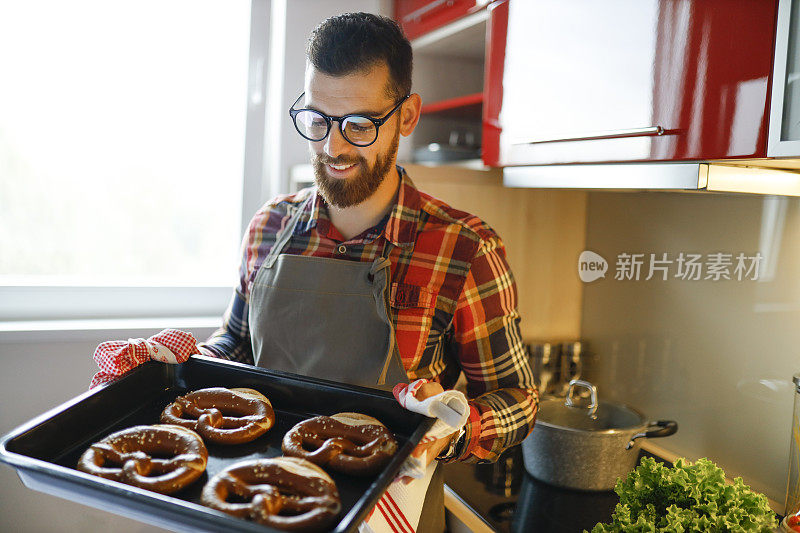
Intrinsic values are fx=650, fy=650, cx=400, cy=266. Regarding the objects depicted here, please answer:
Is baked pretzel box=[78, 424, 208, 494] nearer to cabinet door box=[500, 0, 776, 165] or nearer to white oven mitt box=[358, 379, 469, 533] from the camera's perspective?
white oven mitt box=[358, 379, 469, 533]

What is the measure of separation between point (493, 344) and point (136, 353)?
0.61 meters

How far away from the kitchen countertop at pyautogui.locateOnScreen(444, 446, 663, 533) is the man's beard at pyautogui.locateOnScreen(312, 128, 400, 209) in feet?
2.14

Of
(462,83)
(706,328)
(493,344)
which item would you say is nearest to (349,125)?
(493,344)

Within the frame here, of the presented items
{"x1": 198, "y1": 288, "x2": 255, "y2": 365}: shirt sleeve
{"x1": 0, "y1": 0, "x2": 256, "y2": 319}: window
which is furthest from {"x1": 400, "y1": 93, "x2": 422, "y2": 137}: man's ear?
{"x1": 0, "y1": 0, "x2": 256, "y2": 319}: window

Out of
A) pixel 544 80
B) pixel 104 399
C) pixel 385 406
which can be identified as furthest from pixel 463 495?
pixel 544 80

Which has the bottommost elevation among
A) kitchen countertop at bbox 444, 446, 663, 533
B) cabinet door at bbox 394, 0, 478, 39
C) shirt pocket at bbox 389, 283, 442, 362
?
kitchen countertop at bbox 444, 446, 663, 533

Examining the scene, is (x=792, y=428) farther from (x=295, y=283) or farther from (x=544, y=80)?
(x=295, y=283)

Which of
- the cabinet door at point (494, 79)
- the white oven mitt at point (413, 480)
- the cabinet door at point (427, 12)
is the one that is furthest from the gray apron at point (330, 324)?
the cabinet door at point (427, 12)

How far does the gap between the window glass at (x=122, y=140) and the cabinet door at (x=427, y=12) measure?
54cm

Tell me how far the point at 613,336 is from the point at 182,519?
55.0 inches

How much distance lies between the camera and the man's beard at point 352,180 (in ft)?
3.88

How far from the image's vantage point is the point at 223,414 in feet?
3.31

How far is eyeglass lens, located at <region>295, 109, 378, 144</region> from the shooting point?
1146mm

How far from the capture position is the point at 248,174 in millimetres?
2268
